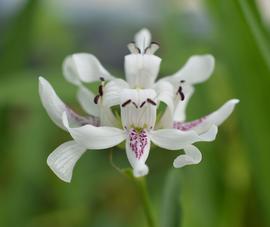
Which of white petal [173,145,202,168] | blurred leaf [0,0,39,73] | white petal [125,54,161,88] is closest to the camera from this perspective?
white petal [173,145,202,168]

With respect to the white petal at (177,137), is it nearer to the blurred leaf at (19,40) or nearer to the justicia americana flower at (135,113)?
the justicia americana flower at (135,113)

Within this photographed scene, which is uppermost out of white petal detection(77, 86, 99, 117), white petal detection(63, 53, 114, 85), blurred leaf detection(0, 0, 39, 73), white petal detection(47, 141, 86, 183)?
blurred leaf detection(0, 0, 39, 73)

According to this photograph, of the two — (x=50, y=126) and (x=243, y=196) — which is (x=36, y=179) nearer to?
(x=50, y=126)

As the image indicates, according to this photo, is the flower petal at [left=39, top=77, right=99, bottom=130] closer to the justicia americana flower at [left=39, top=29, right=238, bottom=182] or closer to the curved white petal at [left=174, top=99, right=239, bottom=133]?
the justicia americana flower at [left=39, top=29, right=238, bottom=182]

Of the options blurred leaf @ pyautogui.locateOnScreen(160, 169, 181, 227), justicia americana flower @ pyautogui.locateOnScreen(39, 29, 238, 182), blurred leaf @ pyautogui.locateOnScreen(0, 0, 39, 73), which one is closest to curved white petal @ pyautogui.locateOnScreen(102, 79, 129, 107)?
justicia americana flower @ pyautogui.locateOnScreen(39, 29, 238, 182)

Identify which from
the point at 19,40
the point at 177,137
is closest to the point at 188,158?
the point at 177,137

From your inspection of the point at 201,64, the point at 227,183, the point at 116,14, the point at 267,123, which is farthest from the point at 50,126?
the point at 116,14

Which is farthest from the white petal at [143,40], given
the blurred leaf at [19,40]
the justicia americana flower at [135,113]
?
the blurred leaf at [19,40]
